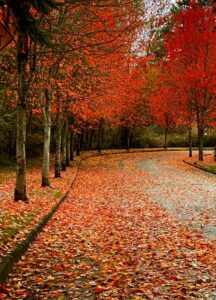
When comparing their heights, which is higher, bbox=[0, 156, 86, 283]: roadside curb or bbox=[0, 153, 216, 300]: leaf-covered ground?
bbox=[0, 156, 86, 283]: roadside curb

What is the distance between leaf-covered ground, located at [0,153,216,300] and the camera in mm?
5859

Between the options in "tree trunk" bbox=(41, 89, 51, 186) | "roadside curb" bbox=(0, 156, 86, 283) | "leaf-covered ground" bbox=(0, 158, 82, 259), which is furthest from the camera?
"tree trunk" bbox=(41, 89, 51, 186)

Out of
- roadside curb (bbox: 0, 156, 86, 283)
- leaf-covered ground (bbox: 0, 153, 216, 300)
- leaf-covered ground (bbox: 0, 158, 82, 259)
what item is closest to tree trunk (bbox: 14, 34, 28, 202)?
leaf-covered ground (bbox: 0, 158, 82, 259)

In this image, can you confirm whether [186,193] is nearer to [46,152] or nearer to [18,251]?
[46,152]

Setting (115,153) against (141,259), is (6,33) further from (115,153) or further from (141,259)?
(115,153)

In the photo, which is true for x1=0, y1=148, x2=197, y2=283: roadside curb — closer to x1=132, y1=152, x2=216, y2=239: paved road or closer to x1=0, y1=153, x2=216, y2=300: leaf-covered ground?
x1=0, y1=153, x2=216, y2=300: leaf-covered ground

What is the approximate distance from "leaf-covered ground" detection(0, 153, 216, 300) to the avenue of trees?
3.25 metres

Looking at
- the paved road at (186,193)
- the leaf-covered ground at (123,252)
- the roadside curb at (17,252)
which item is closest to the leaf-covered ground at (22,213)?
the roadside curb at (17,252)

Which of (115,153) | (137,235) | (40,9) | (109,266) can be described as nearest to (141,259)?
(109,266)

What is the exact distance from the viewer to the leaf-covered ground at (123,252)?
19.2 ft

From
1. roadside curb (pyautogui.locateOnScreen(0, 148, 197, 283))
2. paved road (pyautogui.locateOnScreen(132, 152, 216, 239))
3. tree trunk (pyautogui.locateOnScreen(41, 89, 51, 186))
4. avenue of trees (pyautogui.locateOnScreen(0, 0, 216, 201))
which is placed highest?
avenue of trees (pyautogui.locateOnScreen(0, 0, 216, 201))

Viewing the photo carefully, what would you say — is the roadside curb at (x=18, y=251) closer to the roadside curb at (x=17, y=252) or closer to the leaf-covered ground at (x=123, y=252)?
the roadside curb at (x=17, y=252)

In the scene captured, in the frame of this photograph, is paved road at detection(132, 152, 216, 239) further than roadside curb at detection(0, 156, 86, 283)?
Yes

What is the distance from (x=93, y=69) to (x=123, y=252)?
39.4ft
